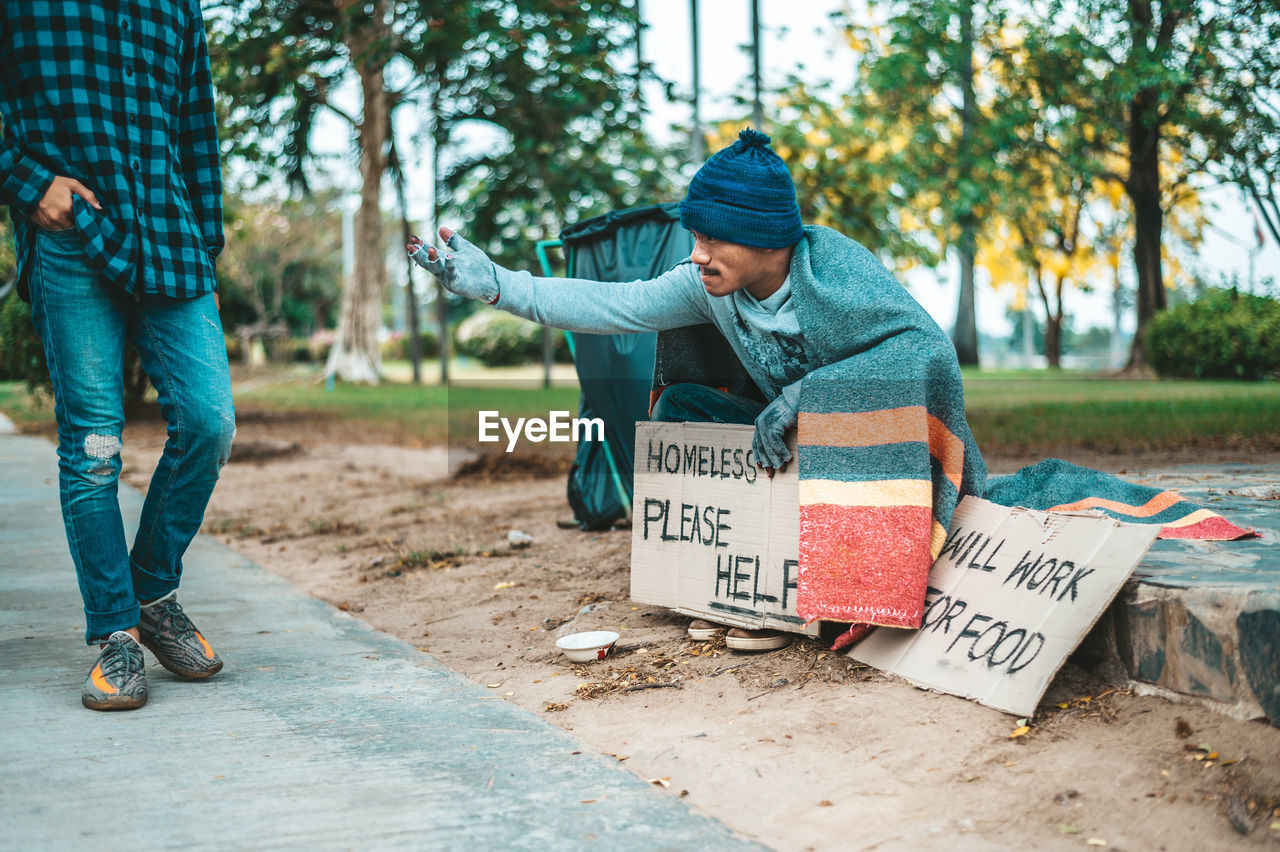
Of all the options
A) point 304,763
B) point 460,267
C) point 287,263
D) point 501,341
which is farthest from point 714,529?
point 287,263

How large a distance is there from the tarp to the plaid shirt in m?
2.14

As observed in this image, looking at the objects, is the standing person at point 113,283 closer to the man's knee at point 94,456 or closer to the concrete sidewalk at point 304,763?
the man's knee at point 94,456

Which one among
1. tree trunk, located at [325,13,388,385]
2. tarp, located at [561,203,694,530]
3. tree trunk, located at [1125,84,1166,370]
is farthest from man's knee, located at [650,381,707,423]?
tree trunk, located at [325,13,388,385]

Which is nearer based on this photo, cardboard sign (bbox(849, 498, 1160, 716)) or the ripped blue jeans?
cardboard sign (bbox(849, 498, 1160, 716))

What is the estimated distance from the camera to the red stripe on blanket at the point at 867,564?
251 cm

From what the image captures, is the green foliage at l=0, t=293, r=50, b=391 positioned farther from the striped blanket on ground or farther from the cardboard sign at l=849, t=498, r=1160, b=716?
the cardboard sign at l=849, t=498, r=1160, b=716

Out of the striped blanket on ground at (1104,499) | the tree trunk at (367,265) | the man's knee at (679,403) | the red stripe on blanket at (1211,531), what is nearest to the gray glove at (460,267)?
the man's knee at (679,403)

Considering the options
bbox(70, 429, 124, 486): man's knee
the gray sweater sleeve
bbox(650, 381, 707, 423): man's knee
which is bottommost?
bbox(70, 429, 124, 486): man's knee

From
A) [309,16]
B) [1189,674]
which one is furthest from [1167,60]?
[309,16]

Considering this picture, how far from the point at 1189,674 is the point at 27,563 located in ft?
14.3

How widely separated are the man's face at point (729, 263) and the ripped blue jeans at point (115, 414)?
1.29 metres

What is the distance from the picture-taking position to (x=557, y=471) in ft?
24.7

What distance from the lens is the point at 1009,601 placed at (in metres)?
2.50

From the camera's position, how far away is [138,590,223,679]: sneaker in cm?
273
